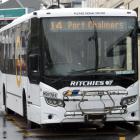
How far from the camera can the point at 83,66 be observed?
48.0 feet

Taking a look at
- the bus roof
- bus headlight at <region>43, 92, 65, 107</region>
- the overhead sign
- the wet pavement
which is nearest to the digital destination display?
the bus roof

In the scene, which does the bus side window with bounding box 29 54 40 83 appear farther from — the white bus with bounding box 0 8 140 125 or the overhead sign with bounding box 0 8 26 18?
the overhead sign with bounding box 0 8 26 18

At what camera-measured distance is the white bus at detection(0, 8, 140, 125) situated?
47.3ft

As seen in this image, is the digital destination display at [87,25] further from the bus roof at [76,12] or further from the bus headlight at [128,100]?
the bus headlight at [128,100]

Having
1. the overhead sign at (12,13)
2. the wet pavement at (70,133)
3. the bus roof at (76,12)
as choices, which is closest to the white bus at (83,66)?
the bus roof at (76,12)

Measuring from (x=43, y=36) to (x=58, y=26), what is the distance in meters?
0.43

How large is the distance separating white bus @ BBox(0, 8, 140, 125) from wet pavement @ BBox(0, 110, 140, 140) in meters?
0.39

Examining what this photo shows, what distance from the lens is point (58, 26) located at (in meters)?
14.8

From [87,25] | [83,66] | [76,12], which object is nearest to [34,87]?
[83,66]

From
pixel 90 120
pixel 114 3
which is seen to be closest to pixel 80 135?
pixel 90 120

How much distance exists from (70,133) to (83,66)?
1831 millimetres

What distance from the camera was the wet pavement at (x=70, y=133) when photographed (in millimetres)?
14344

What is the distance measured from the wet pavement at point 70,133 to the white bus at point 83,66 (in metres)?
0.39

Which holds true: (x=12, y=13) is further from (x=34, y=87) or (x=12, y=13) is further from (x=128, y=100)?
(x=128, y=100)
